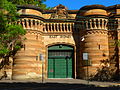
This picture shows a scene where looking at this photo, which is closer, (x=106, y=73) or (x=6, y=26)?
(x=6, y=26)

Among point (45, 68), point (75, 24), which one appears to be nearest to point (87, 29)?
point (75, 24)

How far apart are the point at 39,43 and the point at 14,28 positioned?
838 centimetres

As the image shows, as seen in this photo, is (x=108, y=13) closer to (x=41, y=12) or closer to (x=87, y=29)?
(x=87, y=29)

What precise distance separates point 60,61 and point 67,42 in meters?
2.84

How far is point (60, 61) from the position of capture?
26.3 m

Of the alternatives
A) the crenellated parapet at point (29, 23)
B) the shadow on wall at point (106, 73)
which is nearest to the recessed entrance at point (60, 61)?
the crenellated parapet at point (29, 23)

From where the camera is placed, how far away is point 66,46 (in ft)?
86.7

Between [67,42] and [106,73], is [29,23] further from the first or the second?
[106,73]

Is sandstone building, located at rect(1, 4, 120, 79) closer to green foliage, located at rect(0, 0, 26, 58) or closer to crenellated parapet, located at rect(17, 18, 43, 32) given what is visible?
crenellated parapet, located at rect(17, 18, 43, 32)

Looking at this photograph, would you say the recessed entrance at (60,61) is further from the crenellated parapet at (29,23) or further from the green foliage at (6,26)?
the green foliage at (6,26)

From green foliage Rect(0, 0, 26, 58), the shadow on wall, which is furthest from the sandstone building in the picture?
green foliage Rect(0, 0, 26, 58)

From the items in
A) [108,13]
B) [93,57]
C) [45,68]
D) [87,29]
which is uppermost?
[108,13]

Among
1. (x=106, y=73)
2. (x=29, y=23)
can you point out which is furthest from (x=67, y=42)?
(x=106, y=73)

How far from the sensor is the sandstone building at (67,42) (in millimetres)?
23531
